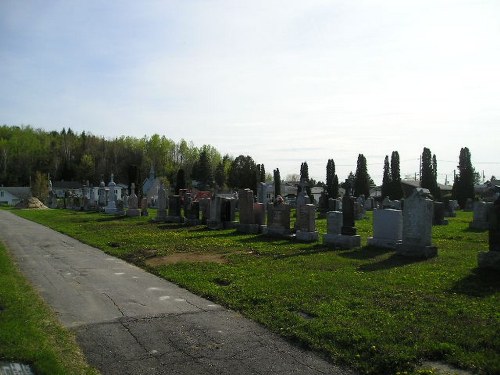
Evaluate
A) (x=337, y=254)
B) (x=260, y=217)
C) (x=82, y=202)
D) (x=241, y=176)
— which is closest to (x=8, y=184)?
(x=241, y=176)

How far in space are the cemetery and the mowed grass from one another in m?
0.02

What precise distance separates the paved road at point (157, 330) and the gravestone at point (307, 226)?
6913mm

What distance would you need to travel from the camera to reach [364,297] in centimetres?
762

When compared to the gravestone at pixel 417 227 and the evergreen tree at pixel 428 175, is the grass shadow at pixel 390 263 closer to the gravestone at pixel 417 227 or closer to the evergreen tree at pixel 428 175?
the gravestone at pixel 417 227

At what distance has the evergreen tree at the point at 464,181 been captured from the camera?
167ft

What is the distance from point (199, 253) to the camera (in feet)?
44.9

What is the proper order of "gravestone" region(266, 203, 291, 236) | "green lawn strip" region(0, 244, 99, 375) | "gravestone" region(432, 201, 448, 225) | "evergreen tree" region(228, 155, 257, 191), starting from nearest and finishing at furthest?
"green lawn strip" region(0, 244, 99, 375) → "gravestone" region(266, 203, 291, 236) → "gravestone" region(432, 201, 448, 225) → "evergreen tree" region(228, 155, 257, 191)

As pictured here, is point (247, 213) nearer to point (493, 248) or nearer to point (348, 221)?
point (348, 221)

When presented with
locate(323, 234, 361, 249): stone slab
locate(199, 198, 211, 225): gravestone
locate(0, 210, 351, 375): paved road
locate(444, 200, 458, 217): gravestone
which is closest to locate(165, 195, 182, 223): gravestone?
locate(199, 198, 211, 225): gravestone

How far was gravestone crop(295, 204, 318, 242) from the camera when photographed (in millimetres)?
16033

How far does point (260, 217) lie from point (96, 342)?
547 inches

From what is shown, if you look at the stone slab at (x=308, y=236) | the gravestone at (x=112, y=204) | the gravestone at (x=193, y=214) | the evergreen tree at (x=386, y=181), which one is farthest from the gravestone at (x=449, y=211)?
the evergreen tree at (x=386, y=181)

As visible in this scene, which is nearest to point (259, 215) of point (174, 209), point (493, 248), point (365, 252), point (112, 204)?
point (365, 252)

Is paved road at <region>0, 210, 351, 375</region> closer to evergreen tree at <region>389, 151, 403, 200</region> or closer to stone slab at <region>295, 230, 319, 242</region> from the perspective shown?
stone slab at <region>295, 230, 319, 242</region>
